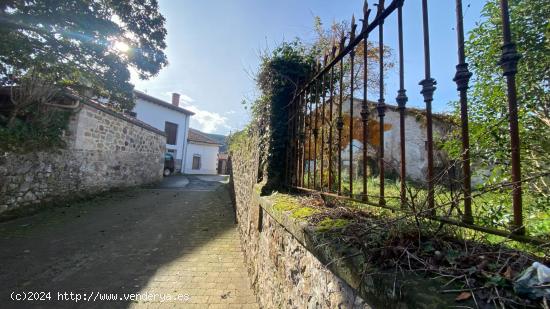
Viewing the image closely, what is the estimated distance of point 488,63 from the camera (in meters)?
2.59

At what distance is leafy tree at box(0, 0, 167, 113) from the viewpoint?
7180 mm

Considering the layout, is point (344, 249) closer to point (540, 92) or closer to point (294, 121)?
point (294, 121)

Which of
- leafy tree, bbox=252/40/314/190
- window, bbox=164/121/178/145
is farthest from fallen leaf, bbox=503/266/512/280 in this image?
window, bbox=164/121/178/145

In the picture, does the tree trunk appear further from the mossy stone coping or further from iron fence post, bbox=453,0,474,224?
iron fence post, bbox=453,0,474,224

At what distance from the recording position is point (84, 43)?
8188 millimetres

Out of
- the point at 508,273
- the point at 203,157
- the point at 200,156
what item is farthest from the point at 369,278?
the point at 203,157

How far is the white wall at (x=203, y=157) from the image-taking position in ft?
88.0

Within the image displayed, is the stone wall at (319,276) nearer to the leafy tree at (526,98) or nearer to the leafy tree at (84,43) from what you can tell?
the leafy tree at (526,98)

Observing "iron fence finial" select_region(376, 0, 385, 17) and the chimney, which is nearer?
"iron fence finial" select_region(376, 0, 385, 17)

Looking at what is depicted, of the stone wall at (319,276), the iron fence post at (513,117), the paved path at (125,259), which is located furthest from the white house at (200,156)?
the iron fence post at (513,117)

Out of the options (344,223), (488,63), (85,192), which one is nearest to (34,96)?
(85,192)

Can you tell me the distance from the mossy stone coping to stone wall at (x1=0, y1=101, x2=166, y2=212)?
8.13 meters

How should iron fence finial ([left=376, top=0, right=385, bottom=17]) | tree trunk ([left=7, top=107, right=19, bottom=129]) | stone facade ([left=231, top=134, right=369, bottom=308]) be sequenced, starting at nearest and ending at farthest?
stone facade ([left=231, top=134, right=369, bottom=308]) → iron fence finial ([left=376, top=0, right=385, bottom=17]) → tree trunk ([left=7, top=107, right=19, bottom=129])

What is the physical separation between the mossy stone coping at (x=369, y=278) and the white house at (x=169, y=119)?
22985mm
